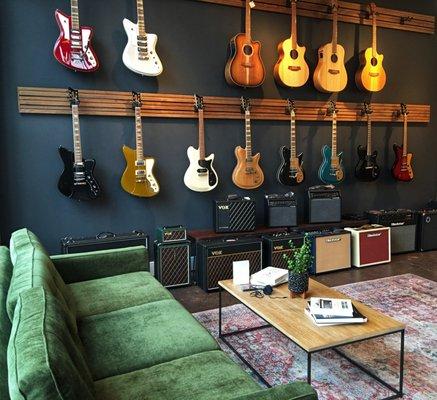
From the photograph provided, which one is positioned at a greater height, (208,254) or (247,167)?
(247,167)

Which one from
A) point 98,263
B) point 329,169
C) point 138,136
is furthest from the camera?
point 329,169

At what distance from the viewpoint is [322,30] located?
4289 millimetres

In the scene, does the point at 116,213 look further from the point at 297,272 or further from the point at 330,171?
the point at 330,171

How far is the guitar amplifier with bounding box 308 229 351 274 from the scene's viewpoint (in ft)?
12.6

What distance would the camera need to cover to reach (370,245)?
4098mm

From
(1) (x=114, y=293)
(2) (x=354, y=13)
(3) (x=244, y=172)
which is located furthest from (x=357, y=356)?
(2) (x=354, y=13)

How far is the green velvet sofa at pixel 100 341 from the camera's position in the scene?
1.01 meters

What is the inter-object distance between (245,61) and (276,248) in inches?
68.3

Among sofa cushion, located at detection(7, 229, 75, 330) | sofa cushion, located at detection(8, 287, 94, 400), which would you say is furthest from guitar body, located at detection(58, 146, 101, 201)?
sofa cushion, located at detection(8, 287, 94, 400)

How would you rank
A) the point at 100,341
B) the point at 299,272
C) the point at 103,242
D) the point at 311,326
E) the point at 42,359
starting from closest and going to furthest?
the point at 42,359 → the point at 100,341 → the point at 311,326 → the point at 299,272 → the point at 103,242

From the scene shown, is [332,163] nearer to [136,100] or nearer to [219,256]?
[219,256]

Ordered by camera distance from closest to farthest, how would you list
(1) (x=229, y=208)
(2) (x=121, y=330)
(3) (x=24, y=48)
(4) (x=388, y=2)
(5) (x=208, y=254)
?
(2) (x=121, y=330), (3) (x=24, y=48), (5) (x=208, y=254), (1) (x=229, y=208), (4) (x=388, y=2)

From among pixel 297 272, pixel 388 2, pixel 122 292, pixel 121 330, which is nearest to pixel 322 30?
pixel 388 2

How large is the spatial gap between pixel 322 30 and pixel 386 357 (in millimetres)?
3333
